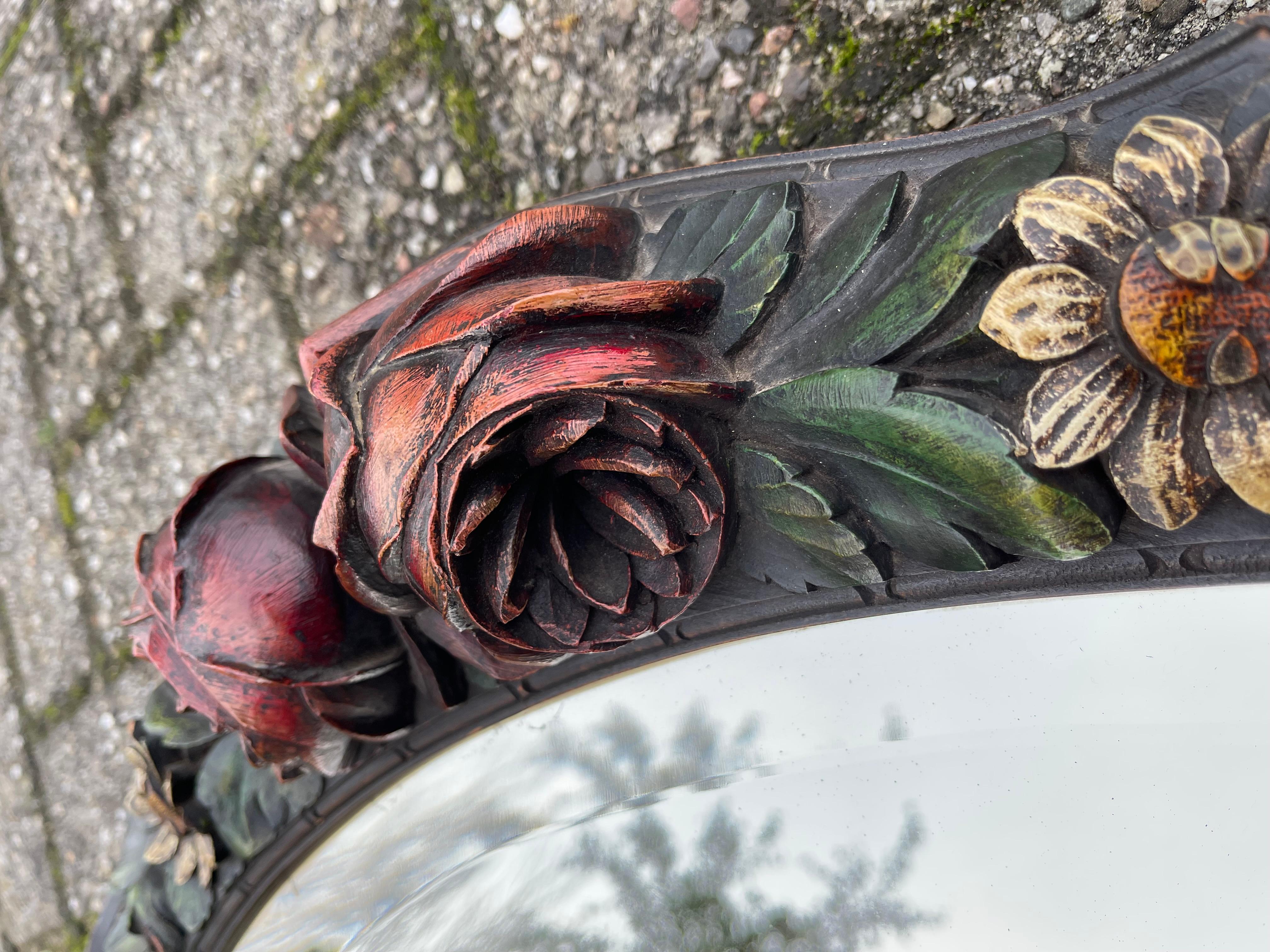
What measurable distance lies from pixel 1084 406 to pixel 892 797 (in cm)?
29

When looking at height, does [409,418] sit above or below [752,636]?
above

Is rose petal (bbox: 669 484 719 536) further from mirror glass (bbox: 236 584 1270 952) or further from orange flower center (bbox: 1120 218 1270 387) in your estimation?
orange flower center (bbox: 1120 218 1270 387)

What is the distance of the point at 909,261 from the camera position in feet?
1.53

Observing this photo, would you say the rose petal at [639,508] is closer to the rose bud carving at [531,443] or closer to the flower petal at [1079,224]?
the rose bud carving at [531,443]

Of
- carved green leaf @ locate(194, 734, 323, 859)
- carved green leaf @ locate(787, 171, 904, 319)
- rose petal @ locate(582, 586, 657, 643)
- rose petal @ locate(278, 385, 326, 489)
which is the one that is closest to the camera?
carved green leaf @ locate(787, 171, 904, 319)

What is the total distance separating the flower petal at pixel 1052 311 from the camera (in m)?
0.42

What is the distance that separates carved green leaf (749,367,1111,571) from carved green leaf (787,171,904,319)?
51 millimetres

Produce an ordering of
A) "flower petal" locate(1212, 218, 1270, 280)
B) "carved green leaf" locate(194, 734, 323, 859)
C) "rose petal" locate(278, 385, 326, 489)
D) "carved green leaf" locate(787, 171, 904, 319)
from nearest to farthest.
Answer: "flower petal" locate(1212, 218, 1270, 280) → "carved green leaf" locate(787, 171, 904, 319) → "rose petal" locate(278, 385, 326, 489) → "carved green leaf" locate(194, 734, 323, 859)

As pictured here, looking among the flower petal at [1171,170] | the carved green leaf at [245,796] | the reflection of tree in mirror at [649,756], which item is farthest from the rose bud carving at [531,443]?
the carved green leaf at [245,796]

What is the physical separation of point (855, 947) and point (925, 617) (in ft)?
0.71

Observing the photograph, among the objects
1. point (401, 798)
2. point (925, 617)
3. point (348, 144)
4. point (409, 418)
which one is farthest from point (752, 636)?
point (348, 144)

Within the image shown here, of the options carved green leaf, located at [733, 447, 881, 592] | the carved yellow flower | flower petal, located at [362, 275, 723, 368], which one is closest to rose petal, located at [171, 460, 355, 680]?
flower petal, located at [362, 275, 723, 368]

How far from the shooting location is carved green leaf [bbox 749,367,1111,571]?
1.46 feet

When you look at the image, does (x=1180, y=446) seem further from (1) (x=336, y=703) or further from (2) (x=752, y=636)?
(1) (x=336, y=703)
